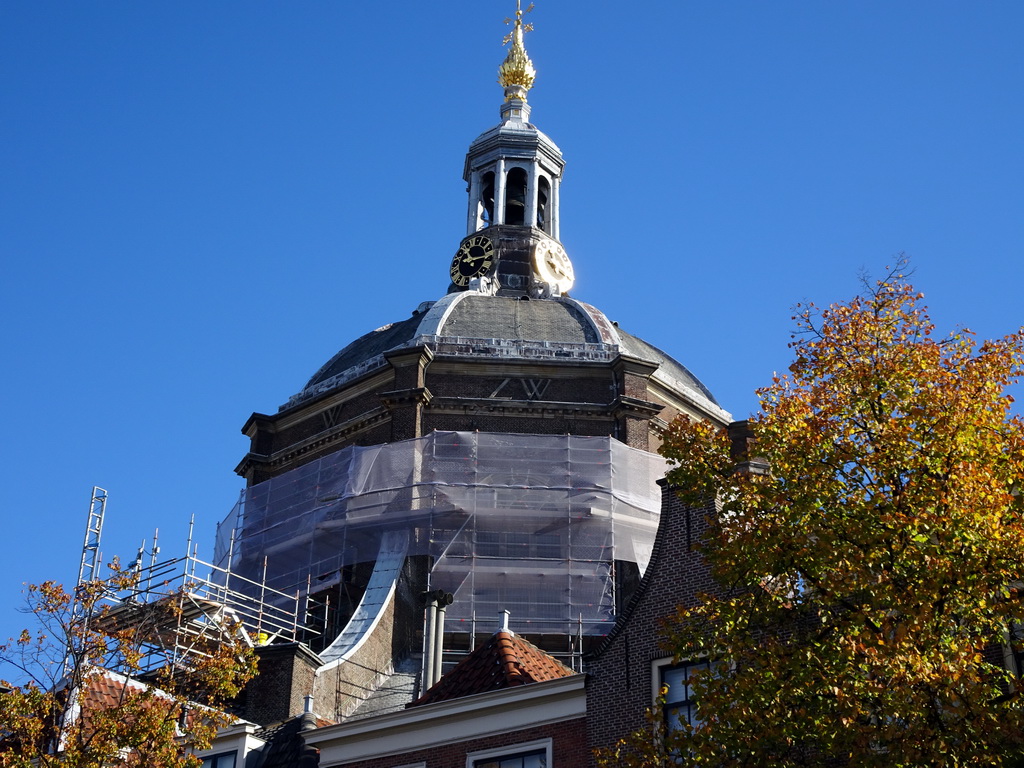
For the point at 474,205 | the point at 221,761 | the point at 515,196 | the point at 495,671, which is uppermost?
the point at 515,196

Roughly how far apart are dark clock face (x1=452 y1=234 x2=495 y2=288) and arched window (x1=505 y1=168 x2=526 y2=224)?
7.26 ft

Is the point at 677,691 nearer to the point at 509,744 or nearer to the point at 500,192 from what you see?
the point at 509,744

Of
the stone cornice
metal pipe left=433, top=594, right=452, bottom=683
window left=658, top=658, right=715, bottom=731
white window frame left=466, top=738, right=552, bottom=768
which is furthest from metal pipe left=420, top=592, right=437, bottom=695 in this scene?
the stone cornice

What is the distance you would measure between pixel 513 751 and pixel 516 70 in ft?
142

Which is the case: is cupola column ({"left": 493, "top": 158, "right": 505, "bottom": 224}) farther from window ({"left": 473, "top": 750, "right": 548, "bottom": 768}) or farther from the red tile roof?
window ({"left": 473, "top": 750, "right": 548, "bottom": 768})

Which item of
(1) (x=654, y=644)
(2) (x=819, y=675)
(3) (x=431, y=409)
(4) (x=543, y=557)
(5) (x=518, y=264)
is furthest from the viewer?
(5) (x=518, y=264)

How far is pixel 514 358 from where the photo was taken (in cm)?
3775

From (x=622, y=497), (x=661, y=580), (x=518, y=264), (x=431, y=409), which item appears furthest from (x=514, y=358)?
(x=661, y=580)

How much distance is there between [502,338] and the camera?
39062 millimetres

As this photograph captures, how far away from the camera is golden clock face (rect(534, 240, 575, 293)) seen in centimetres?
4837

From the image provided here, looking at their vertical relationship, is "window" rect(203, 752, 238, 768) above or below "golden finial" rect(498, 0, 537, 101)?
below

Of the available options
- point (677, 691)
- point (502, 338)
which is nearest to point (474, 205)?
point (502, 338)

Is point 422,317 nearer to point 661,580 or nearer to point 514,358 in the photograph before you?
point 514,358

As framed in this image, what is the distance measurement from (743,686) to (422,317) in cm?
2854
